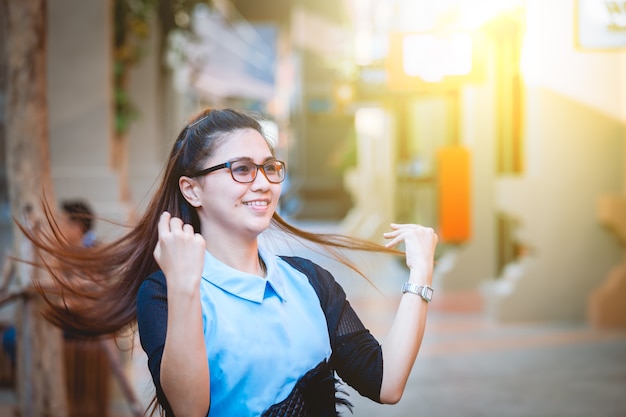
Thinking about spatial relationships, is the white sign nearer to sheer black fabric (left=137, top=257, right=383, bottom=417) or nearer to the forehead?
sheer black fabric (left=137, top=257, right=383, bottom=417)

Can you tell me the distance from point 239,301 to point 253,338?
0.37 feet

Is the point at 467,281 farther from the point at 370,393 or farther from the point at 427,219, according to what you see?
the point at 370,393

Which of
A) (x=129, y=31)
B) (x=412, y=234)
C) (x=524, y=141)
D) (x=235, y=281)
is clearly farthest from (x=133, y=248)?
(x=524, y=141)

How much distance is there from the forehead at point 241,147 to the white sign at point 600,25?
2.29 meters

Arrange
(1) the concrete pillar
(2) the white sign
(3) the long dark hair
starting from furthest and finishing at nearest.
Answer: (1) the concrete pillar, (2) the white sign, (3) the long dark hair

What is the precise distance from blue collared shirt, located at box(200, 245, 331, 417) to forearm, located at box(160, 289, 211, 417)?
0.13m

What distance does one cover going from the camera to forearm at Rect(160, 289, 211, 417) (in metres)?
2.01

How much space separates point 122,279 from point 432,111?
18.0 meters

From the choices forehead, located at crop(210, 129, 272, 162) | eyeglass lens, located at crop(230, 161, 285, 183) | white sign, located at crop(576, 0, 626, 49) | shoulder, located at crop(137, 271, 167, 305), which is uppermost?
white sign, located at crop(576, 0, 626, 49)

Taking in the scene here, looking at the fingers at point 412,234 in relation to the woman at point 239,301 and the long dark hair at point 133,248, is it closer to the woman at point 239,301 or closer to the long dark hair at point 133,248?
the woman at point 239,301

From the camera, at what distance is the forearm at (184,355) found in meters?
2.01

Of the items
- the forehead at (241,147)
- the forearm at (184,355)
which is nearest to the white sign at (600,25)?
the forehead at (241,147)

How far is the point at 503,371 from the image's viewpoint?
8.10m

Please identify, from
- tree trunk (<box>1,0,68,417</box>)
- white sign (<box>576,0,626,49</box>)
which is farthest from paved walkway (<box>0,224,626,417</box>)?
white sign (<box>576,0,626,49</box>)
